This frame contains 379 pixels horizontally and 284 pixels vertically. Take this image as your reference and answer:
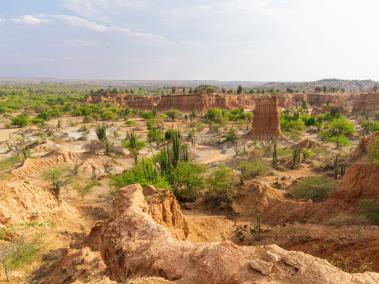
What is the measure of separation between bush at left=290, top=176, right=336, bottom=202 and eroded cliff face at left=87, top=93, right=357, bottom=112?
52260mm

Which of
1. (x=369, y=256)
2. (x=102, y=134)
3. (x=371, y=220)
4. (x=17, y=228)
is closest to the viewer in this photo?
(x=369, y=256)

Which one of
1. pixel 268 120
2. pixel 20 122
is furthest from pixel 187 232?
pixel 20 122

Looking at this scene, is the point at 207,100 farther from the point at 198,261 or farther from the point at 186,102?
the point at 198,261

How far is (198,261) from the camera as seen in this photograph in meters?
8.45

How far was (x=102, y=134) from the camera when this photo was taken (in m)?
39.8

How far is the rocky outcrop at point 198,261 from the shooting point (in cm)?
771

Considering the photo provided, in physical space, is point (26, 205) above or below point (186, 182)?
above

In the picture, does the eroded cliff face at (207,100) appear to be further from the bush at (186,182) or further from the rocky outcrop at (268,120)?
the bush at (186,182)

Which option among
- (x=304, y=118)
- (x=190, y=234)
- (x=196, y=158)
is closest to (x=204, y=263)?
(x=190, y=234)

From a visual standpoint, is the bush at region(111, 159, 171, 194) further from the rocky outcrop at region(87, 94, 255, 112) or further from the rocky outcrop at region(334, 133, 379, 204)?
the rocky outcrop at region(87, 94, 255, 112)

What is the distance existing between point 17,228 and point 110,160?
1891 cm

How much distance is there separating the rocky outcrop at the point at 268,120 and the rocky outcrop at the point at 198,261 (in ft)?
114

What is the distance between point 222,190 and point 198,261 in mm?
12139

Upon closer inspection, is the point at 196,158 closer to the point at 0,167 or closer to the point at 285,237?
the point at 0,167
